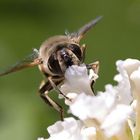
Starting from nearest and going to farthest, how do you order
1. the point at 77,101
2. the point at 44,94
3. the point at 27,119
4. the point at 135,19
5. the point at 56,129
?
1. the point at 77,101
2. the point at 56,129
3. the point at 44,94
4. the point at 27,119
5. the point at 135,19

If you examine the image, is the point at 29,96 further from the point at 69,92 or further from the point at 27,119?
the point at 69,92

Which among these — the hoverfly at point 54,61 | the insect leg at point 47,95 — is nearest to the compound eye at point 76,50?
the hoverfly at point 54,61

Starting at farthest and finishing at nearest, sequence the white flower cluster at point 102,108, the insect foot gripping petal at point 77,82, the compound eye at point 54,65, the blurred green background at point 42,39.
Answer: the blurred green background at point 42,39 < the compound eye at point 54,65 < the insect foot gripping petal at point 77,82 < the white flower cluster at point 102,108

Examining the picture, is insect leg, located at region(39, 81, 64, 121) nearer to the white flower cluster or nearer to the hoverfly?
the hoverfly

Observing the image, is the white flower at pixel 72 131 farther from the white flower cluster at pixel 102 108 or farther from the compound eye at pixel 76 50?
the compound eye at pixel 76 50

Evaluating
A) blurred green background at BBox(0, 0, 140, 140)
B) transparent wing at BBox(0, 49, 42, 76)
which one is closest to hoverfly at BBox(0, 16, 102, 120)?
transparent wing at BBox(0, 49, 42, 76)

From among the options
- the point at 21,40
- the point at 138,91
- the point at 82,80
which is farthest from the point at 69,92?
the point at 21,40

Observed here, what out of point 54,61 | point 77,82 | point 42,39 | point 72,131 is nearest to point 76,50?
point 54,61
